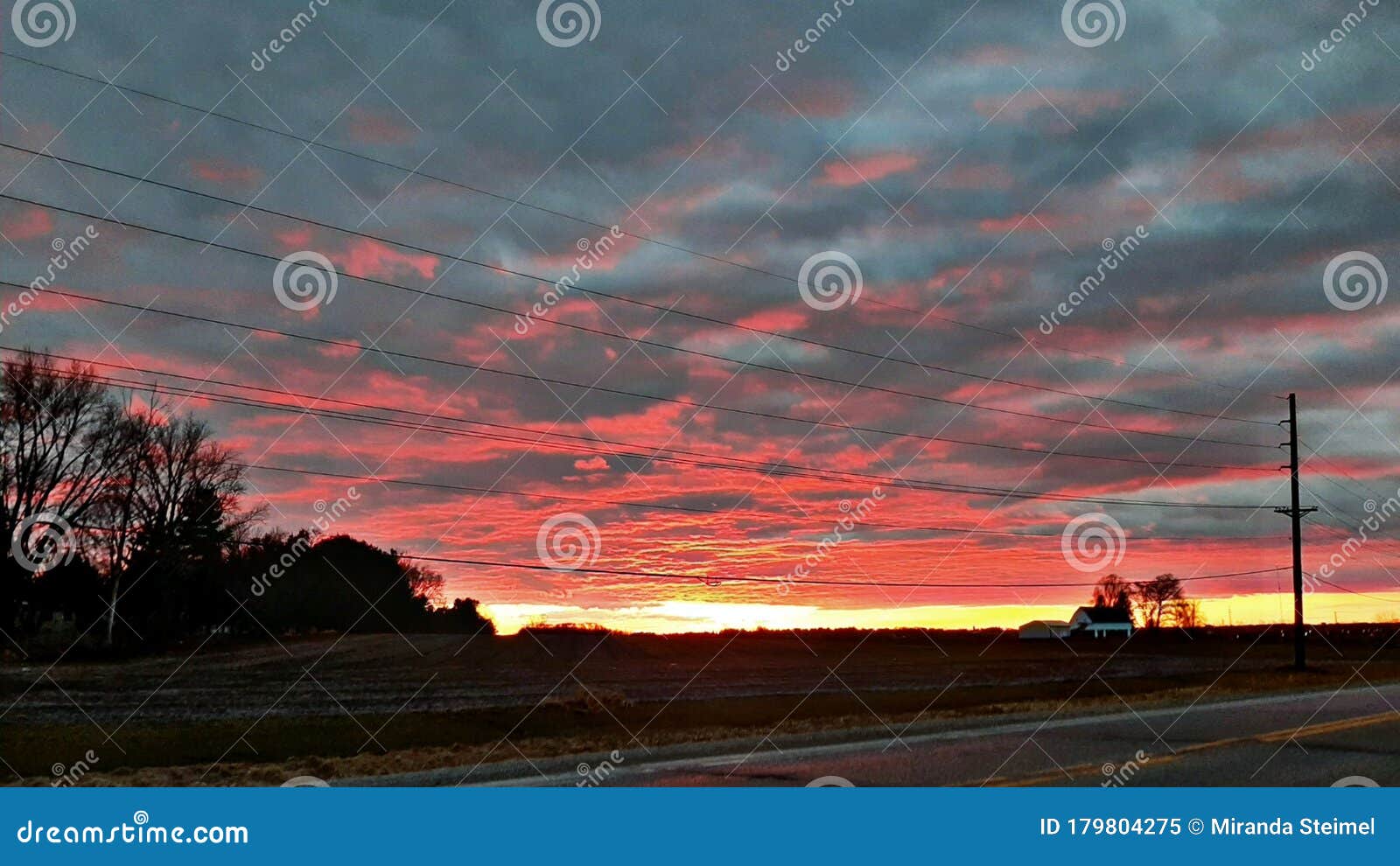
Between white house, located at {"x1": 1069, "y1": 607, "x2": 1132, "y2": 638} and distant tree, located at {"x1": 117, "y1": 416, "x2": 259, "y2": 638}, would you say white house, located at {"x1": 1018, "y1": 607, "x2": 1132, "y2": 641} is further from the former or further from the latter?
distant tree, located at {"x1": 117, "y1": 416, "x2": 259, "y2": 638}

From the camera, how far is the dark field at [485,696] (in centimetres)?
2242

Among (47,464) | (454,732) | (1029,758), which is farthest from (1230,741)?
(47,464)

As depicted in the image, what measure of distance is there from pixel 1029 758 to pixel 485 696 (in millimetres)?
25167

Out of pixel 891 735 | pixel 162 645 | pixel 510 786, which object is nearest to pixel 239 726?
pixel 510 786

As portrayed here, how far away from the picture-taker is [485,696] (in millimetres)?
39125

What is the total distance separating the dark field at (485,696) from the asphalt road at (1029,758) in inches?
101

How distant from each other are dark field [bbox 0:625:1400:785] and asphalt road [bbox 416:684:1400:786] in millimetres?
2560

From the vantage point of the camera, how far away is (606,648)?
3029 inches

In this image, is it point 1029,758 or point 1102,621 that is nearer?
point 1029,758

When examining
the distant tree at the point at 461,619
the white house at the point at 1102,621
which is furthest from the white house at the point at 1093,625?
the distant tree at the point at 461,619

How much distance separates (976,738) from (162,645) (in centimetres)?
6305

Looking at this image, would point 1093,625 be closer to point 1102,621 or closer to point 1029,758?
point 1102,621

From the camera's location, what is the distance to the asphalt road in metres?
15.9

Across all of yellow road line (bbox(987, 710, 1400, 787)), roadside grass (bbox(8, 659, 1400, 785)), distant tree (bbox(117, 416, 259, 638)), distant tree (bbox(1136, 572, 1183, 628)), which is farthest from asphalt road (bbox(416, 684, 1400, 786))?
distant tree (bbox(1136, 572, 1183, 628))
